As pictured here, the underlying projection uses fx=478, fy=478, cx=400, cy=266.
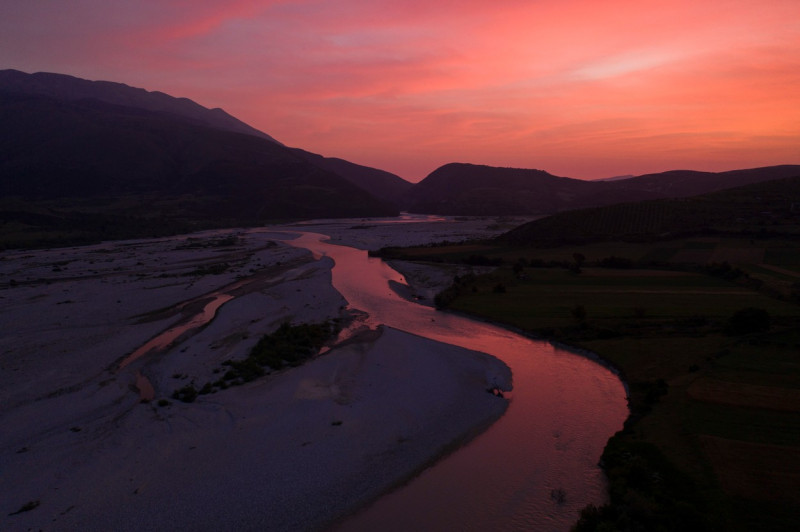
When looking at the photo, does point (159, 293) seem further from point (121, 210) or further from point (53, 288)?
point (121, 210)

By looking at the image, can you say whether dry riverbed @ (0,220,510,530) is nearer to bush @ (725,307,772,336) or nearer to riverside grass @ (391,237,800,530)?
riverside grass @ (391,237,800,530)

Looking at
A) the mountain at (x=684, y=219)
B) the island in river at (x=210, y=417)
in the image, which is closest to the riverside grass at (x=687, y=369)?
the island in river at (x=210, y=417)

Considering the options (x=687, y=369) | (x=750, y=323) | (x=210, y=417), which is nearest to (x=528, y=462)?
(x=687, y=369)

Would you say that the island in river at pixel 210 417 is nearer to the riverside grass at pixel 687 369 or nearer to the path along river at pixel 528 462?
the path along river at pixel 528 462

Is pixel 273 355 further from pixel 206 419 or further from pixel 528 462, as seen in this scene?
pixel 528 462

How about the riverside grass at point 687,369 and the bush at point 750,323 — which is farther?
the bush at point 750,323

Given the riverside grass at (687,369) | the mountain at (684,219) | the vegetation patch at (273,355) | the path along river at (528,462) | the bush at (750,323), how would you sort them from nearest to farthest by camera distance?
the riverside grass at (687,369)
the path along river at (528,462)
the vegetation patch at (273,355)
the bush at (750,323)
the mountain at (684,219)

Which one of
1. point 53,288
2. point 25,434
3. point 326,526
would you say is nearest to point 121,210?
point 53,288
